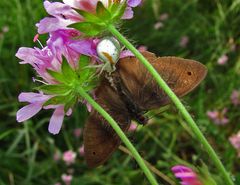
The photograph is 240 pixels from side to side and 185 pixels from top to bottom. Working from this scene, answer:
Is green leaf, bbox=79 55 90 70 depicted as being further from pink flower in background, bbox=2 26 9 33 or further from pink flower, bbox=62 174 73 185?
pink flower in background, bbox=2 26 9 33

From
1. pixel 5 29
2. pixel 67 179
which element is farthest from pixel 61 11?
pixel 5 29

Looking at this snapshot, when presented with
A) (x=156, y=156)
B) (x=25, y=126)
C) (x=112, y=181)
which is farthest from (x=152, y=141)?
(x=25, y=126)

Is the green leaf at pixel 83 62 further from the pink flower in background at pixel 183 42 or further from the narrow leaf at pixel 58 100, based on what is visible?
the pink flower in background at pixel 183 42

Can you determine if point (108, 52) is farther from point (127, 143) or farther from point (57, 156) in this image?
point (57, 156)

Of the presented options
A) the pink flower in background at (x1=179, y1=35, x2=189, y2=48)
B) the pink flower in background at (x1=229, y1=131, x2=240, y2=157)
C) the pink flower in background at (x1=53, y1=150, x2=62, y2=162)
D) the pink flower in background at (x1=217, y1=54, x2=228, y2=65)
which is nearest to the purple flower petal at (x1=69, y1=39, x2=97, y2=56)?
the pink flower in background at (x1=229, y1=131, x2=240, y2=157)

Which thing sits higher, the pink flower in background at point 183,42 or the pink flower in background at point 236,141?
the pink flower in background at point 183,42

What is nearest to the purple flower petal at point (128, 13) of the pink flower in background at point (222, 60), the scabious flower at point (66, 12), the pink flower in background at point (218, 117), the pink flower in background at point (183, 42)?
the scabious flower at point (66, 12)
